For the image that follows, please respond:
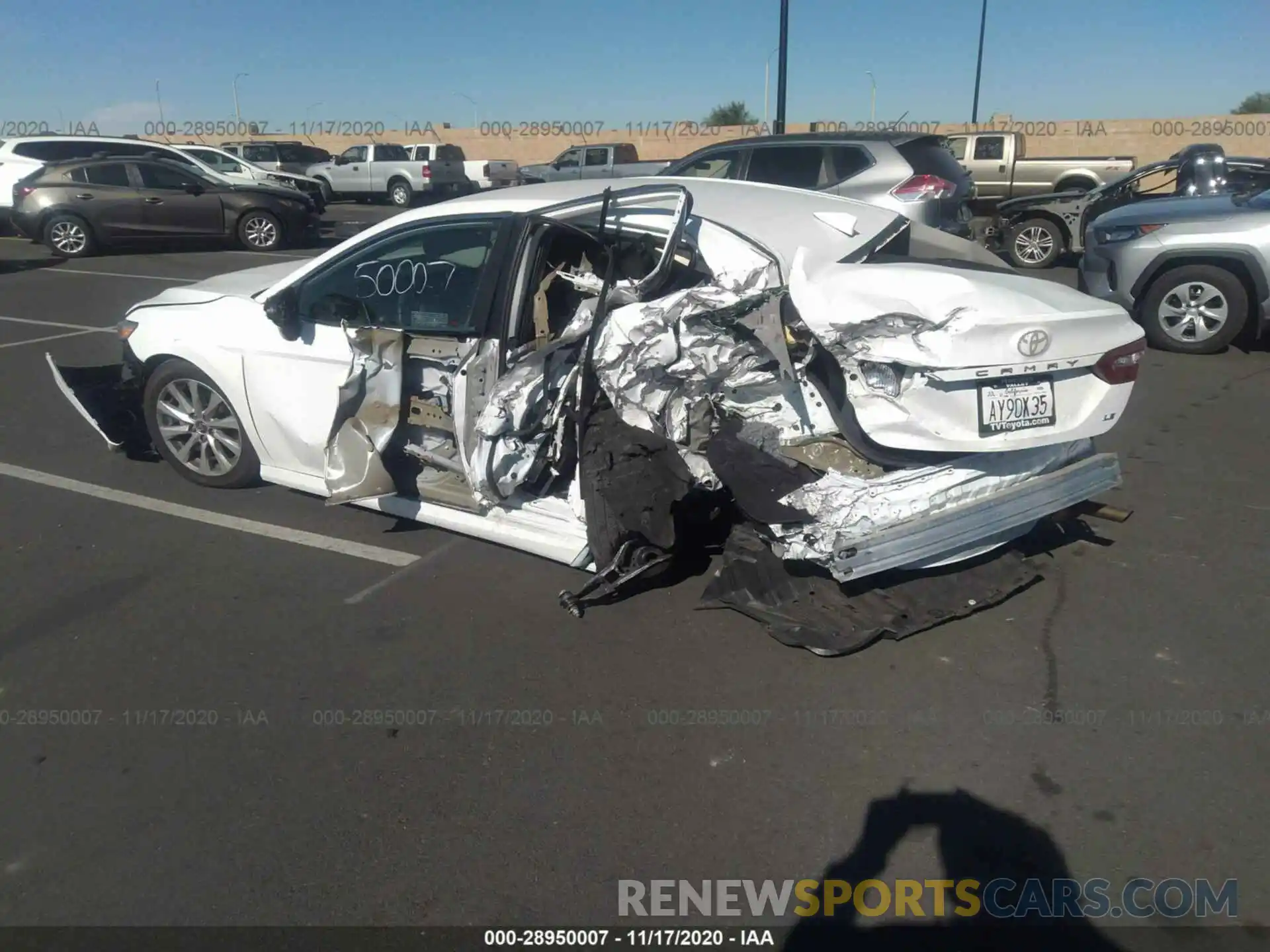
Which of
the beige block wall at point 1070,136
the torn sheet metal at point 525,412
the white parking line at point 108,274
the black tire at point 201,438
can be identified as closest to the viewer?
the torn sheet metal at point 525,412

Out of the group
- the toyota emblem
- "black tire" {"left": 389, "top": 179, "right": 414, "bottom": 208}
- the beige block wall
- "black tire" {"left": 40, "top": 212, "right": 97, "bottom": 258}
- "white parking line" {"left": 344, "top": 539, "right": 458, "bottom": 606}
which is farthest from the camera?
the beige block wall

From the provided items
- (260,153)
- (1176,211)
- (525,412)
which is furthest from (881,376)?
(260,153)

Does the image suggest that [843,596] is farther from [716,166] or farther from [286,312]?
[716,166]

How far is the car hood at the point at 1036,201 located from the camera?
42.5 feet

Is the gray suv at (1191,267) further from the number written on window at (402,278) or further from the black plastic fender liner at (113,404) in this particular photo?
the black plastic fender liner at (113,404)

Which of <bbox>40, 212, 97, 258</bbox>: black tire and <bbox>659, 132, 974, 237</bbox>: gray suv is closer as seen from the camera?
<bbox>659, 132, 974, 237</bbox>: gray suv

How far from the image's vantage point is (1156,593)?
4305 millimetres

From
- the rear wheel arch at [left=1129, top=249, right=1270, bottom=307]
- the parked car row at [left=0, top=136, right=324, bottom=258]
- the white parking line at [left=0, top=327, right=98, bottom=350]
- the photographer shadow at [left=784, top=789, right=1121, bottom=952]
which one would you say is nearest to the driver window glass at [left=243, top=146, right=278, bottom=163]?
the parked car row at [left=0, top=136, right=324, bottom=258]

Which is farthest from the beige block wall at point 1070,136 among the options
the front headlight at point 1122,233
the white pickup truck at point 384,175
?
the front headlight at point 1122,233

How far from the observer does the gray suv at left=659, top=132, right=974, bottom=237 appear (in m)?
10.0

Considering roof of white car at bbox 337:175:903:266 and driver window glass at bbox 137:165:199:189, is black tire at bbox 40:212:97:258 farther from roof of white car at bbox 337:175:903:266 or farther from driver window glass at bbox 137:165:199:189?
roof of white car at bbox 337:175:903:266

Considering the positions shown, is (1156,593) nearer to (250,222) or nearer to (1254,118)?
(250,222)

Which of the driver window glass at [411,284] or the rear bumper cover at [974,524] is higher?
the driver window glass at [411,284]

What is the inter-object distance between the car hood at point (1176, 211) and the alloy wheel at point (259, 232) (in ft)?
43.4
